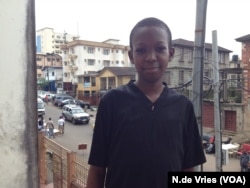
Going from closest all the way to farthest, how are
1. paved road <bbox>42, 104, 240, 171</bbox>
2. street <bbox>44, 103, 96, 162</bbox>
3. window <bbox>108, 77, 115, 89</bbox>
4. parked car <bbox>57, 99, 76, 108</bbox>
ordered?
paved road <bbox>42, 104, 240, 171</bbox>, street <bbox>44, 103, 96, 162</bbox>, parked car <bbox>57, 99, 76, 108</bbox>, window <bbox>108, 77, 115, 89</bbox>

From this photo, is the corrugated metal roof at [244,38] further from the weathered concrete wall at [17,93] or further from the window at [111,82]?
the window at [111,82]

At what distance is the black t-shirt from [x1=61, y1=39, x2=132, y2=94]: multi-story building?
3948 cm

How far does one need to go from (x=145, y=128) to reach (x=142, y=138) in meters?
0.05

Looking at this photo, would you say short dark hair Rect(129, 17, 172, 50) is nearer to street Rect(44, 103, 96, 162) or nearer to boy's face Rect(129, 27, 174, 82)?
boy's face Rect(129, 27, 174, 82)

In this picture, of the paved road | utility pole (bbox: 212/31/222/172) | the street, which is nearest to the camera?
utility pole (bbox: 212/31/222/172)

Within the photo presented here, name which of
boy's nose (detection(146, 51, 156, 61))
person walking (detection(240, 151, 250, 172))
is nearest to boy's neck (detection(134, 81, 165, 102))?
boy's nose (detection(146, 51, 156, 61))

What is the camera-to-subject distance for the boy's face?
155 centimetres

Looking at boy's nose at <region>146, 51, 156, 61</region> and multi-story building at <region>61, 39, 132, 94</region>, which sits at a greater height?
multi-story building at <region>61, 39, 132, 94</region>

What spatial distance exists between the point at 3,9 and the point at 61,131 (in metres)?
16.7

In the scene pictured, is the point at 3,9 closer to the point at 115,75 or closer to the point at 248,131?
the point at 248,131

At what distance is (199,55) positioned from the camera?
10.2ft

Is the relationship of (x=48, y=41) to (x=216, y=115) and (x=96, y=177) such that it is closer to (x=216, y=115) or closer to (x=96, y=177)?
(x=216, y=115)

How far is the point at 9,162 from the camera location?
297 cm

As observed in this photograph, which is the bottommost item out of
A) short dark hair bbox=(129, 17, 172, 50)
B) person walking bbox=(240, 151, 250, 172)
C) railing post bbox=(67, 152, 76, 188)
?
person walking bbox=(240, 151, 250, 172)
